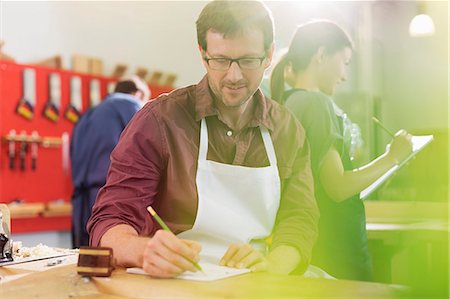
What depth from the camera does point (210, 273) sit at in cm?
130

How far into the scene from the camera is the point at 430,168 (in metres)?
1.79

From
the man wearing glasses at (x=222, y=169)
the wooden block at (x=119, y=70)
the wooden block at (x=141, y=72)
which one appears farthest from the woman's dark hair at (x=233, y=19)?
the wooden block at (x=141, y=72)

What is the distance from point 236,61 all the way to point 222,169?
296 millimetres

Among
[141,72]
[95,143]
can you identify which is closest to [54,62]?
[141,72]

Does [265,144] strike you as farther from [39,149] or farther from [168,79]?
[168,79]

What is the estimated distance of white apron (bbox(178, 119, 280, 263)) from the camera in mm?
1551

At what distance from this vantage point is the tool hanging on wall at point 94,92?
461 cm

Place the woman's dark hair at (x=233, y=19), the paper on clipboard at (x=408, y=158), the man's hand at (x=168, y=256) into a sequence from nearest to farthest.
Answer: the man's hand at (x=168, y=256) → the woman's dark hair at (x=233, y=19) → the paper on clipboard at (x=408, y=158)

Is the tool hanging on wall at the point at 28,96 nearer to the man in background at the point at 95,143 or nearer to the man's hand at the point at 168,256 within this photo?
the man in background at the point at 95,143

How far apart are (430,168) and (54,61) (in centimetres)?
336

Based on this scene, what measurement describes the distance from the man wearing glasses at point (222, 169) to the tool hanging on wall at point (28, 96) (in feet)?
9.35

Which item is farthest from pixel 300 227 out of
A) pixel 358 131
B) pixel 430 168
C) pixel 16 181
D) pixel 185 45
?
pixel 185 45

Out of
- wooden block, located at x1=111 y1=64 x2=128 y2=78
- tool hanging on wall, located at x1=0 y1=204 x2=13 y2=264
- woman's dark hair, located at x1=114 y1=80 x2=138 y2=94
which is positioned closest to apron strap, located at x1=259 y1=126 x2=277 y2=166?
tool hanging on wall, located at x1=0 y1=204 x2=13 y2=264

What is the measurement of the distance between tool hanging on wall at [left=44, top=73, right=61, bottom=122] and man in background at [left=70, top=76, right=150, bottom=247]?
103 cm
